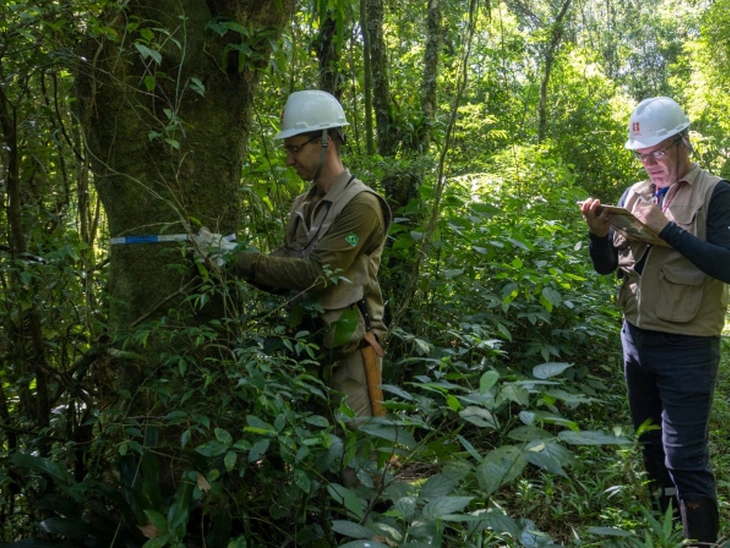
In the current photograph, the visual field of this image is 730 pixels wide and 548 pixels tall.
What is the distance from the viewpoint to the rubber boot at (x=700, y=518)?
9.97ft

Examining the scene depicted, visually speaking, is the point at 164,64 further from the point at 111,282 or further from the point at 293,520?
the point at 293,520

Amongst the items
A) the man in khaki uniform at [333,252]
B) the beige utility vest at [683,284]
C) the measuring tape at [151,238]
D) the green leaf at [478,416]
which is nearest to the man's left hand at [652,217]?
the beige utility vest at [683,284]

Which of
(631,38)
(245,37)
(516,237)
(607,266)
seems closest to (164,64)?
(245,37)

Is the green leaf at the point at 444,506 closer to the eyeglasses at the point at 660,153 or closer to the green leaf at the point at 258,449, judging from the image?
the green leaf at the point at 258,449

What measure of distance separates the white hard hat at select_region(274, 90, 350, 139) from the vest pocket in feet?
5.42

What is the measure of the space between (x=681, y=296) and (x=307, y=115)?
185 centimetres

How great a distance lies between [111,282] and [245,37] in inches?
44.5

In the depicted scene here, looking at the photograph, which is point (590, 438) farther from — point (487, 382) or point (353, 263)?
point (353, 263)

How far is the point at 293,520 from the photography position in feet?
8.27

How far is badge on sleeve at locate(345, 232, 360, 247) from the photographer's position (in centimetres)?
307

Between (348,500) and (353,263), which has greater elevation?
(353,263)

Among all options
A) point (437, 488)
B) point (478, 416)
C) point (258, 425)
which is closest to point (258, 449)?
point (258, 425)

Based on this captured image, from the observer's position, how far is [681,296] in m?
3.14

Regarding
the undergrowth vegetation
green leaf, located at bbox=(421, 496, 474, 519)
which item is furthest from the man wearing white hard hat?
green leaf, located at bbox=(421, 496, 474, 519)
